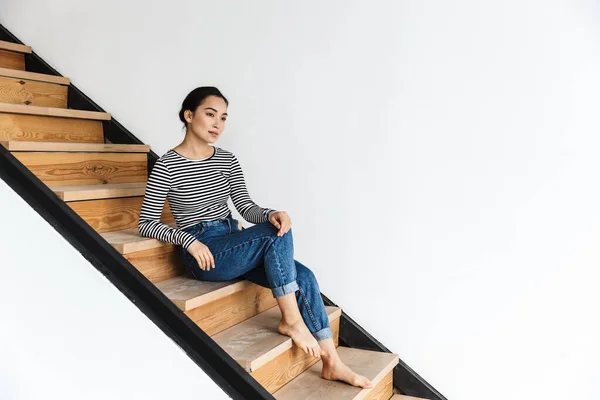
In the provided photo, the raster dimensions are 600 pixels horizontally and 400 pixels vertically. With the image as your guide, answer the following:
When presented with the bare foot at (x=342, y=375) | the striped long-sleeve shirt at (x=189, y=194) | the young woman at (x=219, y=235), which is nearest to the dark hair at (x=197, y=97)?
the young woman at (x=219, y=235)

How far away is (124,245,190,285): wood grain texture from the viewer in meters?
2.05

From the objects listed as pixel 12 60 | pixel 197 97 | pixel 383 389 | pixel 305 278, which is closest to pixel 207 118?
pixel 197 97

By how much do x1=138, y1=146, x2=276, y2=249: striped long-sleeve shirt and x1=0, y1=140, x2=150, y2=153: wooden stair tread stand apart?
0.55 m

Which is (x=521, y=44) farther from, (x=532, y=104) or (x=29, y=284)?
(x=29, y=284)

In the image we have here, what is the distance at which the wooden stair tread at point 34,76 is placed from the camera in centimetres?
276

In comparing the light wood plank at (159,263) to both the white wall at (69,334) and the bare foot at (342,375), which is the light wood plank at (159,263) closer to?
the white wall at (69,334)

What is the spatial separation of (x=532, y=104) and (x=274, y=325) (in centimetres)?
119

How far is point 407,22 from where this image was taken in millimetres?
2344

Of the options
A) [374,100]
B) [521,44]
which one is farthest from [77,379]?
[521,44]

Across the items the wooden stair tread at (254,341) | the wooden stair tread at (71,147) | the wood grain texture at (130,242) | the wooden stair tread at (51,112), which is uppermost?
the wooden stair tread at (51,112)

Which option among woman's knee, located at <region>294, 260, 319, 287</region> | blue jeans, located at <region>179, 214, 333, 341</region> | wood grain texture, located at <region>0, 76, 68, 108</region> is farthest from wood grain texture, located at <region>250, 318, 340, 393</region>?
wood grain texture, located at <region>0, 76, 68, 108</region>

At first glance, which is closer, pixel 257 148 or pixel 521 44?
pixel 521 44

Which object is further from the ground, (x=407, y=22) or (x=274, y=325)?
(x=407, y=22)

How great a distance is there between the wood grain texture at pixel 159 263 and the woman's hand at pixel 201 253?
21 cm
